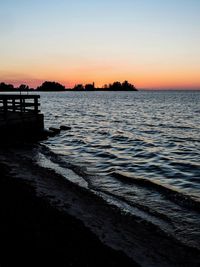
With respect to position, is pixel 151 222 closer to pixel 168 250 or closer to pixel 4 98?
pixel 168 250

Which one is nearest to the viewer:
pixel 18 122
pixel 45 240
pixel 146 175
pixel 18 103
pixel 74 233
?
pixel 45 240

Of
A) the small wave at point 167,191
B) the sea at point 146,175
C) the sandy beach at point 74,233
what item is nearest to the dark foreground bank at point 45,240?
the sandy beach at point 74,233

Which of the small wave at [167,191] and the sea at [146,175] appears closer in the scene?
the sea at [146,175]

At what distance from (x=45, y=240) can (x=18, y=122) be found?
1351 cm

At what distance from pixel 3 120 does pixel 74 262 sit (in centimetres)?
1353

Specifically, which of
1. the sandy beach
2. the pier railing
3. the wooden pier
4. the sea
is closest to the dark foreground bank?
the sandy beach

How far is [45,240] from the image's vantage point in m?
5.63

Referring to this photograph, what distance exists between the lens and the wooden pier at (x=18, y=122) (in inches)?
677

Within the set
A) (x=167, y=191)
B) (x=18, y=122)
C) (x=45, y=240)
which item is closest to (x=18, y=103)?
(x=18, y=122)

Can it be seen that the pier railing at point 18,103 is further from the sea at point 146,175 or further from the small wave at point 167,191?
the small wave at point 167,191

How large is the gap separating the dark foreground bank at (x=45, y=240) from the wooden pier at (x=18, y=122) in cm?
1033

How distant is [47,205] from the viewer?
25.0ft

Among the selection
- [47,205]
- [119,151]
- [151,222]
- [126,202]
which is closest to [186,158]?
Answer: [119,151]

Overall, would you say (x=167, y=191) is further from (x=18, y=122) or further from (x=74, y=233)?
(x=18, y=122)
